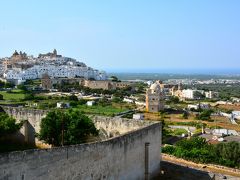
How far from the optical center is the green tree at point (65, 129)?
16.6 m

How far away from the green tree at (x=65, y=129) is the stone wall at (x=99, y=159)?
1.25 metres

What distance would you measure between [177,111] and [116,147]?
57.2 metres

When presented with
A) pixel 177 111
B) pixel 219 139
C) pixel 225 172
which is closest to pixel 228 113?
pixel 177 111

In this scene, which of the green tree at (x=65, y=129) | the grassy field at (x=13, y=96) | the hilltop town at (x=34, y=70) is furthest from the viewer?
the hilltop town at (x=34, y=70)

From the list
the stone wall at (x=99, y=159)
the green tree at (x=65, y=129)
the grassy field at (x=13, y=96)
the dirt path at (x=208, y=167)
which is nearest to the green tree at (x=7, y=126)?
the green tree at (x=65, y=129)

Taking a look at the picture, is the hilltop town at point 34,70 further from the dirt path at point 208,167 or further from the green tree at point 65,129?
the green tree at point 65,129

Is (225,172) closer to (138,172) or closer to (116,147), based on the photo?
(138,172)

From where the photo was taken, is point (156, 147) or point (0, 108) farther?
point (0, 108)

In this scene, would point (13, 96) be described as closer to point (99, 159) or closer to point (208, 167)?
point (208, 167)

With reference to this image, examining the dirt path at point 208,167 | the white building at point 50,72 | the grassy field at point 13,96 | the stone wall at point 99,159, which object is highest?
the white building at point 50,72

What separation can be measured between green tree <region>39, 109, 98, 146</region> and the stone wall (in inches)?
49.2

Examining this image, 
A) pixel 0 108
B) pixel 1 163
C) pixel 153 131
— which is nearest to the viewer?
pixel 1 163

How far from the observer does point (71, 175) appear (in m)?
12.0

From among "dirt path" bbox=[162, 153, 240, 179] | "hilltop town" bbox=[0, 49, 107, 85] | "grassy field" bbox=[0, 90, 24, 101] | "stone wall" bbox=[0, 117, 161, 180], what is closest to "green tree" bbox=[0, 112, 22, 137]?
"stone wall" bbox=[0, 117, 161, 180]
